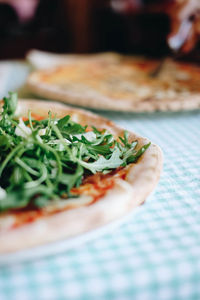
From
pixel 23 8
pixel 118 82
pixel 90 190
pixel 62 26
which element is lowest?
pixel 62 26

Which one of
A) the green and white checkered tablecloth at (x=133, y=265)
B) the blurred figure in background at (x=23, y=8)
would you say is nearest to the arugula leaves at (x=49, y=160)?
the green and white checkered tablecloth at (x=133, y=265)

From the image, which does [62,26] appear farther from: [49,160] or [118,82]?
[49,160]

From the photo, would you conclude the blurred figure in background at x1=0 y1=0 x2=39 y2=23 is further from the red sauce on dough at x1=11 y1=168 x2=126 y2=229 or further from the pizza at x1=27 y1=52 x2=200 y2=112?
the red sauce on dough at x1=11 y1=168 x2=126 y2=229

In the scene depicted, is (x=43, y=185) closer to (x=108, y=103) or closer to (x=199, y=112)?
(x=108, y=103)

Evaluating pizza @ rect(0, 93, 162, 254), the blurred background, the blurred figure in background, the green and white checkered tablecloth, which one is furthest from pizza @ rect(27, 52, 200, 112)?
the blurred figure in background

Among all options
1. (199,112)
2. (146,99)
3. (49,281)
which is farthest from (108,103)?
(49,281)

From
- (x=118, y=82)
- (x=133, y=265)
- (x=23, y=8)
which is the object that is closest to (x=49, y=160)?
(x=133, y=265)
